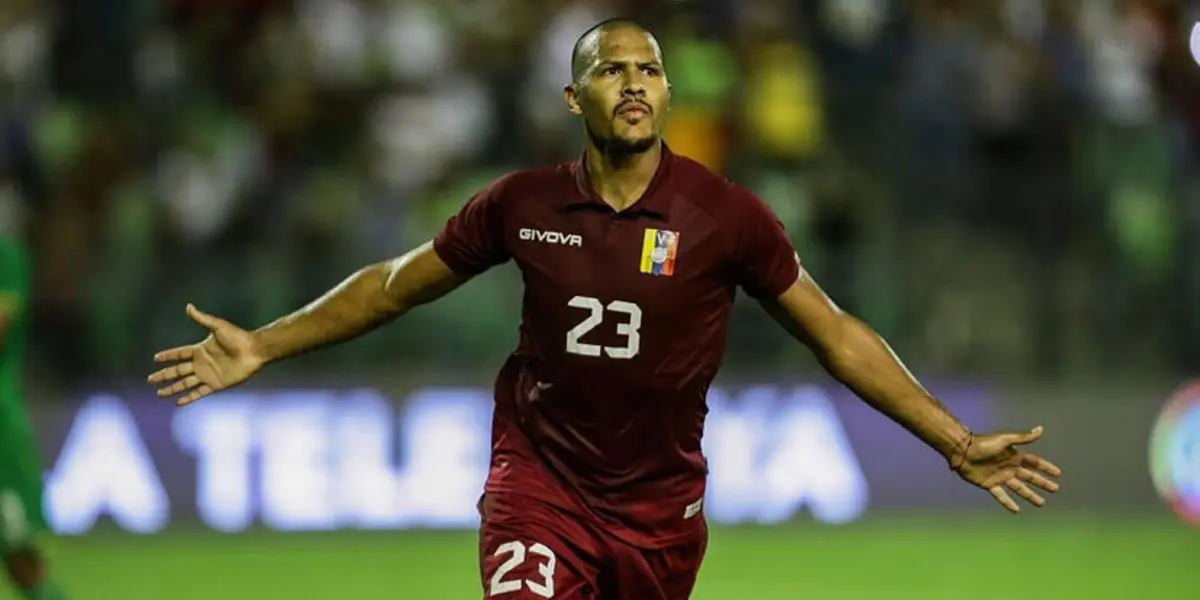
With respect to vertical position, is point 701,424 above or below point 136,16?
below

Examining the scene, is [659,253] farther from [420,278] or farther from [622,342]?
[420,278]

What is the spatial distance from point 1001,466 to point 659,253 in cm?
134

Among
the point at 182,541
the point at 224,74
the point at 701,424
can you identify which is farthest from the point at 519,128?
the point at 701,424

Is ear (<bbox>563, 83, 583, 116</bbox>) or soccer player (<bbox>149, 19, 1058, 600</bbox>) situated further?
ear (<bbox>563, 83, 583, 116</bbox>)

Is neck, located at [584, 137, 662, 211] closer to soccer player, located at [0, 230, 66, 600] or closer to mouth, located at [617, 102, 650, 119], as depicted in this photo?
mouth, located at [617, 102, 650, 119]

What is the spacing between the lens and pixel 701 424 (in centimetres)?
719

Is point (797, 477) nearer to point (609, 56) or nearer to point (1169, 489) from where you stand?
point (1169, 489)

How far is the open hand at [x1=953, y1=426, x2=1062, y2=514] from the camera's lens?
6.99 meters

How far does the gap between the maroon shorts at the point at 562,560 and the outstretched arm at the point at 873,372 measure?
2.50 feet

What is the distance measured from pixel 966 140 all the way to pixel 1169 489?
2.79 metres

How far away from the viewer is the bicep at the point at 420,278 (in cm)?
711

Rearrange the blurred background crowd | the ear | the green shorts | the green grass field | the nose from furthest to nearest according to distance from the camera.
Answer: the blurred background crowd, the green grass field, the green shorts, the ear, the nose

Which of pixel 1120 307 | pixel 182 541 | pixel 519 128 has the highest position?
pixel 519 128

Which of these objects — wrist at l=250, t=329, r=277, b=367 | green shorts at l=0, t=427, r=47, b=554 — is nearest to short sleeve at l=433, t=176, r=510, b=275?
wrist at l=250, t=329, r=277, b=367
